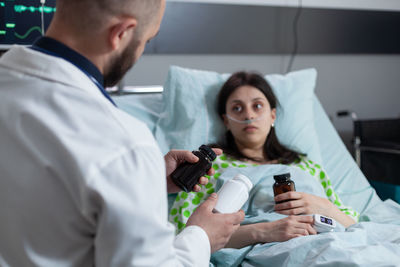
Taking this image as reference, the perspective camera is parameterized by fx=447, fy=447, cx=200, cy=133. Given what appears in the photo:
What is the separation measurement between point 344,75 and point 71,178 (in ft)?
9.88

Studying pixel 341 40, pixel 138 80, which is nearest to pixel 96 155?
pixel 138 80

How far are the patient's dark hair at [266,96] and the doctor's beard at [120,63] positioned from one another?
120 centimetres

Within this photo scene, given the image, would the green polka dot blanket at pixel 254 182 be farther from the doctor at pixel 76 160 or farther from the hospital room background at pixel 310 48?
the doctor at pixel 76 160

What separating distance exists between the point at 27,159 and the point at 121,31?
1.07 feet

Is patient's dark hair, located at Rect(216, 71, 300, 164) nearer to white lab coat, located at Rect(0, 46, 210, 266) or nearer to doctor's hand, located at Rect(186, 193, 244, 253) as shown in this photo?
doctor's hand, located at Rect(186, 193, 244, 253)

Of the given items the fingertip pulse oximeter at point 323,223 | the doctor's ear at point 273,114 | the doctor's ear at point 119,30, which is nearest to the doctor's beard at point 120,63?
the doctor's ear at point 119,30

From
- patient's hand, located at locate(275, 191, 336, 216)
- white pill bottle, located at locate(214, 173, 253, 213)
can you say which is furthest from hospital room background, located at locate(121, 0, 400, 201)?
white pill bottle, located at locate(214, 173, 253, 213)

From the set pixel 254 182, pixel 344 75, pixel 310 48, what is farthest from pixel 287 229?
pixel 344 75

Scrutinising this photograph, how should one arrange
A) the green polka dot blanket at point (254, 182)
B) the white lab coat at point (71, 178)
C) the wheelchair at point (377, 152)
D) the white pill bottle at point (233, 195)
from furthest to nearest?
the wheelchair at point (377, 152) < the green polka dot blanket at point (254, 182) < the white pill bottle at point (233, 195) < the white lab coat at point (71, 178)

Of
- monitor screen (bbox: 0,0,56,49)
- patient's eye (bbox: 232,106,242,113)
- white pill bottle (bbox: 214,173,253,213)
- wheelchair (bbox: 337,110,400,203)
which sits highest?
monitor screen (bbox: 0,0,56,49)

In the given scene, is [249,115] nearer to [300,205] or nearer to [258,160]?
[258,160]

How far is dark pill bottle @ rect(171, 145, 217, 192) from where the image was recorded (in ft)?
4.43

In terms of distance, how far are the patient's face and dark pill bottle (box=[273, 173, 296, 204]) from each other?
0.41 m

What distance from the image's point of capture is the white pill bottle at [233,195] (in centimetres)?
133
